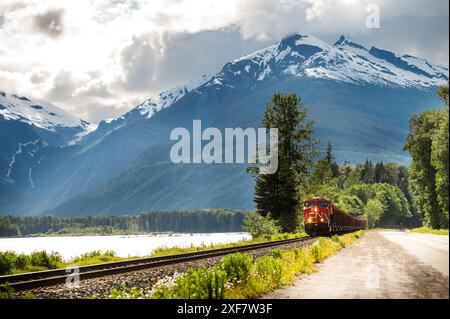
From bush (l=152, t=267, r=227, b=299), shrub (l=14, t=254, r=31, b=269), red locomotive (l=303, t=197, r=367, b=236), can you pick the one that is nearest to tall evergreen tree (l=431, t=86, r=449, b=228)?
bush (l=152, t=267, r=227, b=299)

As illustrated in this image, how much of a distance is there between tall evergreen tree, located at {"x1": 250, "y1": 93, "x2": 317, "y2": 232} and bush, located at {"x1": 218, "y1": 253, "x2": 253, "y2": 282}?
46.4 meters

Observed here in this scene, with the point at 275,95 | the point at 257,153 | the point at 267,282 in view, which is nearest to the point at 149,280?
the point at 267,282

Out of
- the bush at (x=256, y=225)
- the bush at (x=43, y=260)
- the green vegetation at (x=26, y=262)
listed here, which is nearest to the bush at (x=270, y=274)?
the green vegetation at (x=26, y=262)

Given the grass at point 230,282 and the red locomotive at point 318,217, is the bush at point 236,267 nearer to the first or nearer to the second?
the grass at point 230,282

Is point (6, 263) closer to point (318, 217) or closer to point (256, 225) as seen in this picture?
point (256, 225)

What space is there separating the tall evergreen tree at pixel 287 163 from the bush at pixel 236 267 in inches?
1828

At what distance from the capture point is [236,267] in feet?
45.7

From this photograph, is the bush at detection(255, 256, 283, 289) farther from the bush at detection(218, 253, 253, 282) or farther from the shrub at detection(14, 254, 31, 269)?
the shrub at detection(14, 254, 31, 269)

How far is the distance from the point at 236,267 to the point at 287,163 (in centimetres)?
5051

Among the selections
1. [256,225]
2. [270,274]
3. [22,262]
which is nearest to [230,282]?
[270,274]

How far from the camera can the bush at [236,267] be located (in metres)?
13.4
